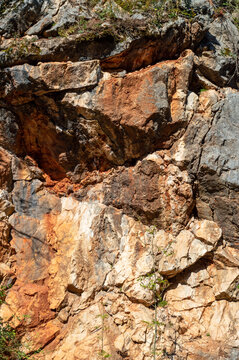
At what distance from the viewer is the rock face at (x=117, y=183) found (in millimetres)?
5707

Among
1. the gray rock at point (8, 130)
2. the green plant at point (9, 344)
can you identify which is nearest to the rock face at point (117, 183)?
the gray rock at point (8, 130)

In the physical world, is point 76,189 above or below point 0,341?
above

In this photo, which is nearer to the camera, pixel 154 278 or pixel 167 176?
pixel 154 278

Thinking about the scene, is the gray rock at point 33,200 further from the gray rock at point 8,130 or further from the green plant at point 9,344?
the green plant at point 9,344

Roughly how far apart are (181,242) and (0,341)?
3690mm

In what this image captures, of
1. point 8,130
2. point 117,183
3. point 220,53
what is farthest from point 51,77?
point 220,53

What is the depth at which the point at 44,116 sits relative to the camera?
7.01 metres

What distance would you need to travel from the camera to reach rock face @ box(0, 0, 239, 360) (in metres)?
5.71

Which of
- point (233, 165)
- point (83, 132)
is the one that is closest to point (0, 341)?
point (83, 132)

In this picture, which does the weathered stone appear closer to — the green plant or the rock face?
the rock face

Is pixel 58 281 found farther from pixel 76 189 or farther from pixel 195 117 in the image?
pixel 195 117

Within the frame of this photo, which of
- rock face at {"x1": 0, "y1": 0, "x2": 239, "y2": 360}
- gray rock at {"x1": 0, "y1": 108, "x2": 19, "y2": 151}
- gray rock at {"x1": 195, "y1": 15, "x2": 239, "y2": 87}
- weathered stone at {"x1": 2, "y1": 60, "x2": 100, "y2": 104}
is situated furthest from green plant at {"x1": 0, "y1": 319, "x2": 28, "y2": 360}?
gray rock at {"x1": 195, "y1": 15, "x2": 239, "y2": 87}

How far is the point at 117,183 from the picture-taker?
22.5ft

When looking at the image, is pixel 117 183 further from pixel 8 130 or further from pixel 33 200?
pixel 8 130
